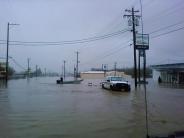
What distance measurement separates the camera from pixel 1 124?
14.1m

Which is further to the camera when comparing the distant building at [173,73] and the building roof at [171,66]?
the distant building at [173,73]

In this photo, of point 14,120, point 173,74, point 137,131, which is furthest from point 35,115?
point 173,74

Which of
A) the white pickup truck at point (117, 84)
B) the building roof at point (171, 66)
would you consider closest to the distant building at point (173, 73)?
the building roof at point (171, 66)

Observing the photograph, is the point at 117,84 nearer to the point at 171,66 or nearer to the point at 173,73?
the point at 171,66

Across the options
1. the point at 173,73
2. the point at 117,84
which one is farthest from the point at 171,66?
the point at 117,84

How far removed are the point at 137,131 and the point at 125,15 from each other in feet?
134

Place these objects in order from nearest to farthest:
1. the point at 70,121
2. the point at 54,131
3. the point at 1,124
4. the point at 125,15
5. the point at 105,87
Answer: the point at 54,131
the point at 1,124
the point at 70,121
the point at 105,87
the point at 125,15

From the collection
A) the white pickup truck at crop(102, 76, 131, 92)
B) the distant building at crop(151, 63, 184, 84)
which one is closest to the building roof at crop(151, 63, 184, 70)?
the distant building at crop(151, 63, 184, 84)

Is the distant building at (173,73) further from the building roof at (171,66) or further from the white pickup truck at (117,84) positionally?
the white pickup truck at (117,84)

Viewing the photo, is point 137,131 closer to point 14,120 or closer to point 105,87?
point 14,120

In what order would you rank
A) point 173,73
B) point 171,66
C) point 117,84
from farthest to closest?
1. point 173,73
2. point 171,66
3. point 117,84

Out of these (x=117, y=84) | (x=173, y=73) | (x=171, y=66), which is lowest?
(x=117, y=84)

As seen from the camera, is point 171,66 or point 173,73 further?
point 173,73

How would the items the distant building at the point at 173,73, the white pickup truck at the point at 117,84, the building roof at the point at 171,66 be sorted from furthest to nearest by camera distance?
the distant building at the point at 173,73 → the building roof at the point at 171,66 → the white pickup truck at the point at 117,84
